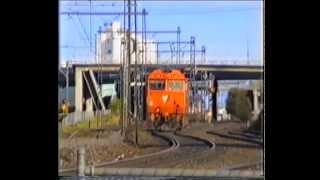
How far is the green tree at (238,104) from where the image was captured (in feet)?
13.8

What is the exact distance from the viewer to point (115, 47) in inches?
170

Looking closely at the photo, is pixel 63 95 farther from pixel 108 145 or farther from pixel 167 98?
pixel 167 98

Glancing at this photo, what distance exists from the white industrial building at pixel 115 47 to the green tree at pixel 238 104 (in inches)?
25.9

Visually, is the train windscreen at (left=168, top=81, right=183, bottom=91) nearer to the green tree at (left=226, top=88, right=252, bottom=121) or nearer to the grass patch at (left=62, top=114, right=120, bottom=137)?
the green tree at (left=226, top=88, right=252, bottom=121)

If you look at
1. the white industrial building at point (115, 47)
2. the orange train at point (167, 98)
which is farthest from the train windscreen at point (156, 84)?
the white industrial building at point (115, 47)

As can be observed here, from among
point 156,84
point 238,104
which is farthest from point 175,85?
point 238,104

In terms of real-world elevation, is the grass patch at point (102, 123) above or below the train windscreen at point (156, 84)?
below

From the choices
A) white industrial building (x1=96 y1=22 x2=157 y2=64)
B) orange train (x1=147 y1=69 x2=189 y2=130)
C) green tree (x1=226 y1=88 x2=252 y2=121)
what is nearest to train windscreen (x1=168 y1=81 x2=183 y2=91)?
orange train (x1=147 y1=69 x2=189 y2=130)

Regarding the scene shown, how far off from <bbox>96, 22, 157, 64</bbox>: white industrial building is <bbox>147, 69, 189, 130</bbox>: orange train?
20cm

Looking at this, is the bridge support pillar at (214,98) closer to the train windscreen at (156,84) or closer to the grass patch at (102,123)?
the train windscreen at (156,84)

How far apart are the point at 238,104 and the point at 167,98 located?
3.82 ft

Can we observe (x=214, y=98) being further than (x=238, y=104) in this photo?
No
